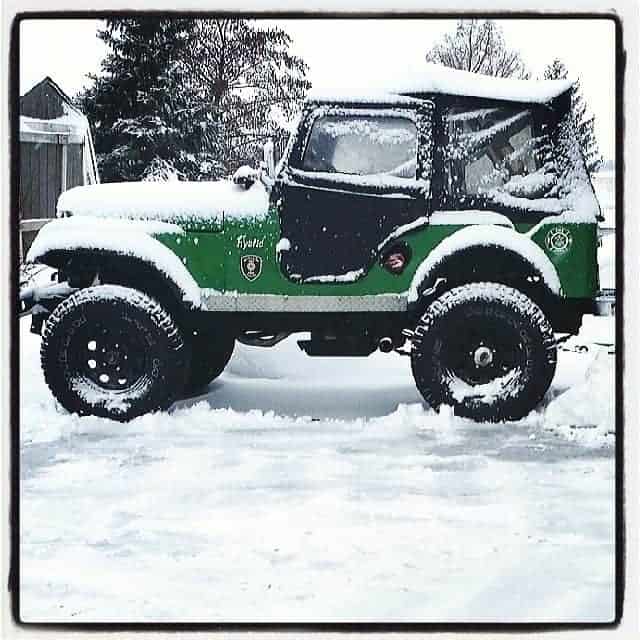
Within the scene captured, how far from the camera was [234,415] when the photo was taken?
524cm

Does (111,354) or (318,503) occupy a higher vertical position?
(111,354)

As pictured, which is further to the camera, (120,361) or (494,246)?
(120,361)

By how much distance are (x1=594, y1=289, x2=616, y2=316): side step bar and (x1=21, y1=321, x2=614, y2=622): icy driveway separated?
0.52 ft

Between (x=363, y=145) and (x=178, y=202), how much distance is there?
74cm

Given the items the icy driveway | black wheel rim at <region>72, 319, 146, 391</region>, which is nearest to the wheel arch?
the icy driveway

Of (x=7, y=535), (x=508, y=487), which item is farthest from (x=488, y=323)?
(x=7, y=535)

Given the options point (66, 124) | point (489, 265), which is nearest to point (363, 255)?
point (489, 265)

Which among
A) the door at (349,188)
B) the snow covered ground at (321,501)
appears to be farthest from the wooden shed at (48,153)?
the door at (349,188)

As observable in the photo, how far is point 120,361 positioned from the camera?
5.27 m

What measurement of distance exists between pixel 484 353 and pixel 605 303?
0.50m

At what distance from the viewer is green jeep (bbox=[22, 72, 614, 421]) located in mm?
5172

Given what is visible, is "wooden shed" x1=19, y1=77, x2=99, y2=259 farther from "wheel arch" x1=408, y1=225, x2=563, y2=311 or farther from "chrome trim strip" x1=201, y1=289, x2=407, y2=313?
"wheel arch" x1=408, y1=225, x2=563, y2=311

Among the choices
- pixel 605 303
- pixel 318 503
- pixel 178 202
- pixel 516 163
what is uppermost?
pixel 516 163

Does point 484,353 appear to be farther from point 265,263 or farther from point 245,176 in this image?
point 245,176
